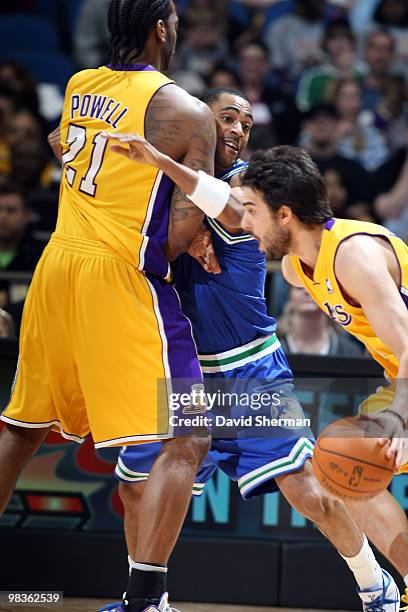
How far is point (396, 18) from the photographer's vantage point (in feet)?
35.1

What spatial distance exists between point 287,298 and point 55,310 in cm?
232

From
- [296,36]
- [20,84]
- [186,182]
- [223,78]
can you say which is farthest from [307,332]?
[296,36]

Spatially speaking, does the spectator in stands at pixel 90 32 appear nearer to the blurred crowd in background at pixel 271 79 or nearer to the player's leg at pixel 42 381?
the blurred crowd in background at pixel 271 79

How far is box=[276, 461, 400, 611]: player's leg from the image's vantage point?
13.1 feet

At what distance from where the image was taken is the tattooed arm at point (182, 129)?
3.72 metres

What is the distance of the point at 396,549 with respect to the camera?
3.89 meters

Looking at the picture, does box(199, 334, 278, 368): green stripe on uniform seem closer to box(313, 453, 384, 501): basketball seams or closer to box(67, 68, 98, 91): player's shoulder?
box(313, 453, 384, 501): basketball seams

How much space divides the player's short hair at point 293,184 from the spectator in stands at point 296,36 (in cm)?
655

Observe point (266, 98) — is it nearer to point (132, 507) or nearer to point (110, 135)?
point (132, 507)

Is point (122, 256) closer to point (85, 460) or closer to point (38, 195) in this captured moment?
point (85, 460)

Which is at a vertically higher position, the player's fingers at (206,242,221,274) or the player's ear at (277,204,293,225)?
the player's ear at (277,204,293,225)

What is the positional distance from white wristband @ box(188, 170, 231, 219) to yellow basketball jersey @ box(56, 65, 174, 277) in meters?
0.17

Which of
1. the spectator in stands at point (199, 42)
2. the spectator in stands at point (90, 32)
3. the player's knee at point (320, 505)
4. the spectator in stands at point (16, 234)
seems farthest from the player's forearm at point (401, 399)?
the spectator in stands at point (90, 32)

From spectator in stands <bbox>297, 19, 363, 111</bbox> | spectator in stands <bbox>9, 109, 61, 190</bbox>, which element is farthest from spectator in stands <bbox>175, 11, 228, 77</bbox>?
spectator in stands <bbox>9, 109, 61, 190</bbox>
